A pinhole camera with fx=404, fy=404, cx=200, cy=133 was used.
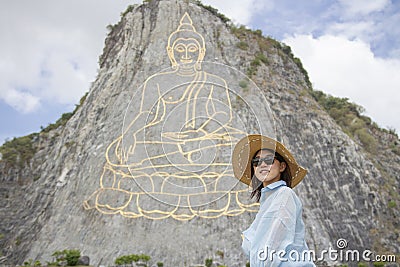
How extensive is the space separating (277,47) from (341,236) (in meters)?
13.2

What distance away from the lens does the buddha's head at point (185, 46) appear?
53.2 ft

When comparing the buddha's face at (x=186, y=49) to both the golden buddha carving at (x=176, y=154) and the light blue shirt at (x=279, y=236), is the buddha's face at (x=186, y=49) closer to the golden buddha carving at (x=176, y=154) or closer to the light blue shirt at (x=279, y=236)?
the golden buddha carving at (x=176, y=154)

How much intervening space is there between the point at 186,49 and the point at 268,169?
15.3 meters

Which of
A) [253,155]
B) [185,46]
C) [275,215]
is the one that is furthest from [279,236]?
[185,46]

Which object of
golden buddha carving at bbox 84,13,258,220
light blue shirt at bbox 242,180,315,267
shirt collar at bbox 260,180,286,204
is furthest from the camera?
golden buddha carving at bbox 84,13,258,220

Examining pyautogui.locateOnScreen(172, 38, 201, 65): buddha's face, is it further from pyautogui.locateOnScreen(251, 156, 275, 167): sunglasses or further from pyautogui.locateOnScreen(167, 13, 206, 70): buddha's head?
pyautogui.locateOnScreen(251, 156, 275, 167): sunglasses

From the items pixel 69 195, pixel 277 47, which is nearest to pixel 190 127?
pixel 69 195

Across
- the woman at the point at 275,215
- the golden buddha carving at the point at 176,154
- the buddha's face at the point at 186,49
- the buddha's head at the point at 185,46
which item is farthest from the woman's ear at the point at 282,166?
the buddha's face at the point at 186,49

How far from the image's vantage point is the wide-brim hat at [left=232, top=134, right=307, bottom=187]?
224 centimetres

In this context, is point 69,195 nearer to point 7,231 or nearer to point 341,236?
point 7,231

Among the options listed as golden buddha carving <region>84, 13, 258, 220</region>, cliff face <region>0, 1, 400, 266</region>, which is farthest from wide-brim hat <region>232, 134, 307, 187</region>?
golden buddha carving <region>84, 13, 258, 220</region>

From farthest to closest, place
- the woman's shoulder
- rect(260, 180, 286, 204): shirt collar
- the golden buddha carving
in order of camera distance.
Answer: the golden buddha carving
rect(260, 180, 286, 204): shirt collar
the woman's shoulder

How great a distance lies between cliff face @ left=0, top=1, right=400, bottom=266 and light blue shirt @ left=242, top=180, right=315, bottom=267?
6303 millimetres

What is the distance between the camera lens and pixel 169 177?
12648 millimetres
